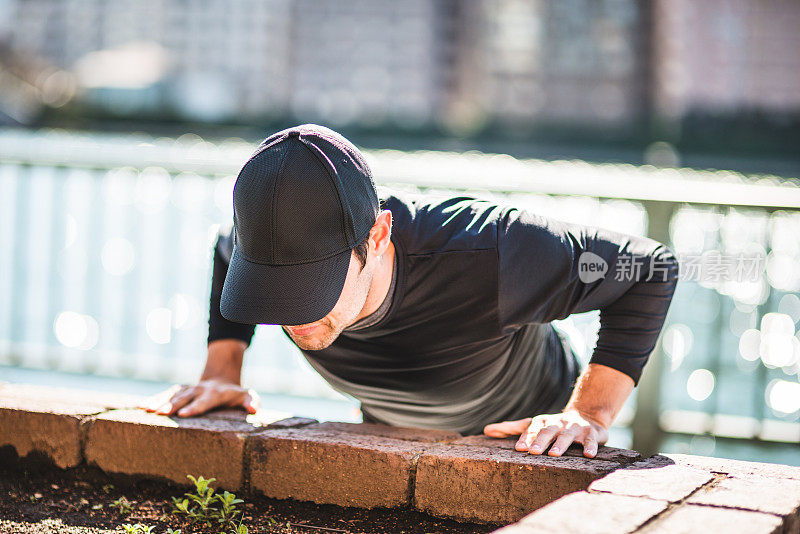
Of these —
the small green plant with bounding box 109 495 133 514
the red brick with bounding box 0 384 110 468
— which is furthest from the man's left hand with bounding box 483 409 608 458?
the red brick with bounding box 0 384 110 468

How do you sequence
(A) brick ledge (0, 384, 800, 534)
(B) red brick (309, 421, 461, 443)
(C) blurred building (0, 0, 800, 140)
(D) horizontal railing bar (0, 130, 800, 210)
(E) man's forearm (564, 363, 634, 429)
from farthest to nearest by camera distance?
1. (C) blurred building (0, 0, 800, 140)
2. (D) horizontal railing bar (0, 130, 800, 210)
3. (B) red brick (309, 421, 461, 443)
4. (E) man's forearm (564, 363, 634, 429)
5. (A) brick ledge (0, 384, 800, 534)

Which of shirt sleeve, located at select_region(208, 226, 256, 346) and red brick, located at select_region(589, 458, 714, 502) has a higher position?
shirt sleeve, located at select_region(208, 226, 256, 346)

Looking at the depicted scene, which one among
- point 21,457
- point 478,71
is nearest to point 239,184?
point 21,457

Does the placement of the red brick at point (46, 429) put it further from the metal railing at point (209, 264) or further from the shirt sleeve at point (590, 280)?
the metal railing at point (209, 264)

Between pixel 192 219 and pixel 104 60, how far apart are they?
69.6m

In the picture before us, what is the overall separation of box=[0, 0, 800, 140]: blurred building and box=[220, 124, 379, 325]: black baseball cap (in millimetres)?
60160

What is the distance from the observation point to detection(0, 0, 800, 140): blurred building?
64.4 meters

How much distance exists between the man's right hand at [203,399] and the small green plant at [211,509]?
A: 30 centimetres

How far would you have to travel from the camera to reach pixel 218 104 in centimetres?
6838

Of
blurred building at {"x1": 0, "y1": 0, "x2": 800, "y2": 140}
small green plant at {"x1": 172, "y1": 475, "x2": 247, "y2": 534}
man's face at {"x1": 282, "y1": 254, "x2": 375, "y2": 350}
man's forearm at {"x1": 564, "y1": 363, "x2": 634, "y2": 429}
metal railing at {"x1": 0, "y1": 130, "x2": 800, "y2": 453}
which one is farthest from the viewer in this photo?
blurred building at {"x1": 0, "y1": 0, "x2": 800, "y2": 140}

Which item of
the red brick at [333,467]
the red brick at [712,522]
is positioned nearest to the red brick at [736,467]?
the red brick at [712,522]

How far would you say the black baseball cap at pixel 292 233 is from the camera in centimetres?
179

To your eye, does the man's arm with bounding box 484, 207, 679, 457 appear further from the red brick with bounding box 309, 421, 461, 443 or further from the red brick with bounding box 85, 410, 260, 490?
the red brick with bounding box 85, 410, 260, 490

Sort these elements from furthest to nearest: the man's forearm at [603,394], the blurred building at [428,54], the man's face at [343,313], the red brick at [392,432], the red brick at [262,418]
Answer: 1. the blurred building at [428,54]
2. the red brick at [262,418]
3. the red brick at [392,432]
4. the man's forearm at [603,394]
5. the man's face at [343,313]
